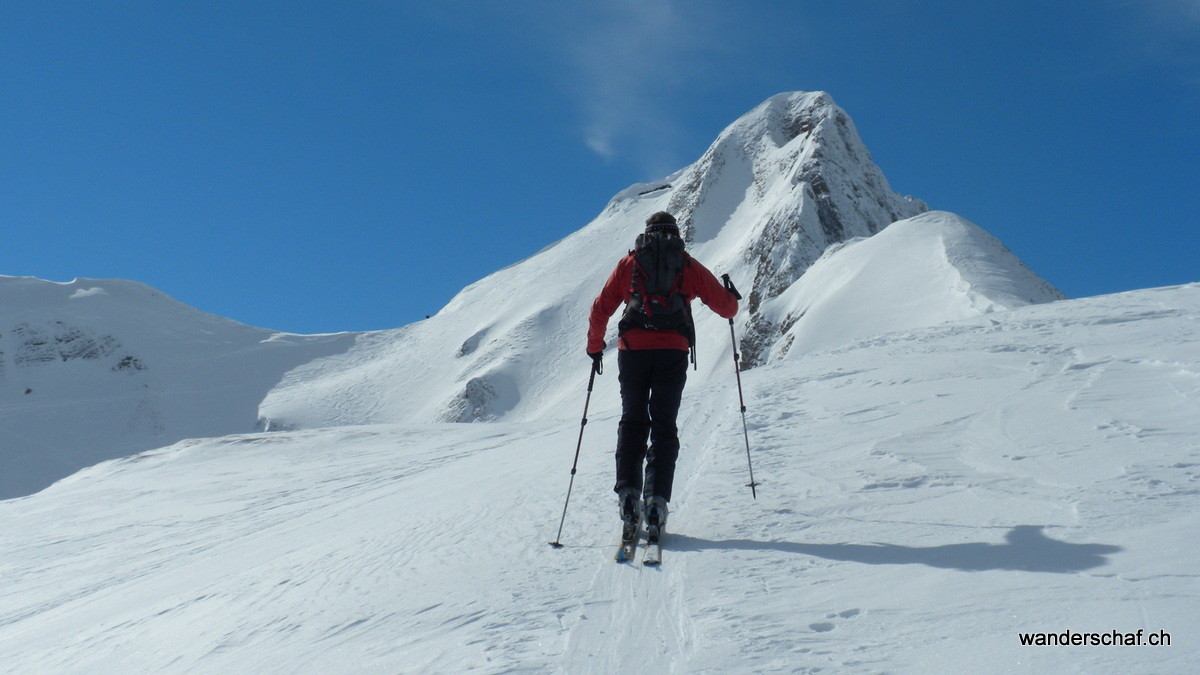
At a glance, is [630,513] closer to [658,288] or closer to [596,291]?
[658,288]

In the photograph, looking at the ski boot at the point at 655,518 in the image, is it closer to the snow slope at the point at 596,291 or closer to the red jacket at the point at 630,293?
the red jacket at the point at 630,293

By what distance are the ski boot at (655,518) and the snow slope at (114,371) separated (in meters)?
61.5

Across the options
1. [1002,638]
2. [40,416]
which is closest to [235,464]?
[1002,638]

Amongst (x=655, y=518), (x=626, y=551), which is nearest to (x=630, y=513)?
(x=655, y=518)

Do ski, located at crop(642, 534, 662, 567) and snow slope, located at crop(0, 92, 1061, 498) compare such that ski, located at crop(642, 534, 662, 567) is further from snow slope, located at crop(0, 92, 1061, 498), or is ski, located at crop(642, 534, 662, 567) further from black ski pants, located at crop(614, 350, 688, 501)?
snow slope, located at crop(0, 92, 1061, 498)

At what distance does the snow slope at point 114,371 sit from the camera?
198 feet

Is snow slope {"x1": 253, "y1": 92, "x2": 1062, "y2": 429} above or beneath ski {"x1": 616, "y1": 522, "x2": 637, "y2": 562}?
above

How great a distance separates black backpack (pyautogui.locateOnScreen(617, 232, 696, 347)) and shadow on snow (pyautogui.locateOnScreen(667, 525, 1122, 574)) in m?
1.47

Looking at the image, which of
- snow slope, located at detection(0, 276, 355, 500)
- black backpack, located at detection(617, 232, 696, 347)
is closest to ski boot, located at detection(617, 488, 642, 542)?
black backpack, located at detection(617, 232, 696, 347)

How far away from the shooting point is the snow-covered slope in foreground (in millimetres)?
3006

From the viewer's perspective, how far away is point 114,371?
71188mm

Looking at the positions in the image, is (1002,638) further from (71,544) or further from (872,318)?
(872,318)

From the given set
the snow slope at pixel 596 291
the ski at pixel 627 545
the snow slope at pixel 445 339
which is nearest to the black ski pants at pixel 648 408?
the ski at pixel 627 545

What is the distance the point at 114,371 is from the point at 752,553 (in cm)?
8127
